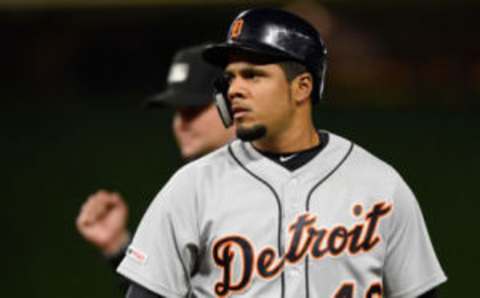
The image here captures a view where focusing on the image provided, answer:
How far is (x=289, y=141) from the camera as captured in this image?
197 cm

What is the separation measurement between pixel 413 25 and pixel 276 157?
4288 millimetres

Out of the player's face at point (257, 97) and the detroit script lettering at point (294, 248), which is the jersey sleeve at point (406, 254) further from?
the player's face at point (257, 97)

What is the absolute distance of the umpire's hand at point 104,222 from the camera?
105 inches

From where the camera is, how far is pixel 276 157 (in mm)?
2000

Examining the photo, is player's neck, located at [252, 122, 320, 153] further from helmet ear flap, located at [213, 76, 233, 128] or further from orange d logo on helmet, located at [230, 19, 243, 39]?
orange d logo on helmet, located at [230, 19, 243, 39]

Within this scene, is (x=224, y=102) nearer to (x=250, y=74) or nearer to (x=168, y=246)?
(x=250, y=74)

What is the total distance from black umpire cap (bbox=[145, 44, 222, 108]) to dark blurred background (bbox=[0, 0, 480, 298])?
267 cm

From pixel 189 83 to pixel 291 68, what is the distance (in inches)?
39.3

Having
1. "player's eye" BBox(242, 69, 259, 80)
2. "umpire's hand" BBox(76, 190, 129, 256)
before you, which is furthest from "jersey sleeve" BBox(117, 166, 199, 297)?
"umpire's hand" BBox(76, 190, 129, 256)

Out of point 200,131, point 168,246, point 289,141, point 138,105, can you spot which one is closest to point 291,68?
point 289,141

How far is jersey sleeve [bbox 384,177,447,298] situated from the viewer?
76.8 inches

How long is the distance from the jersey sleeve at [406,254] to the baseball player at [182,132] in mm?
876

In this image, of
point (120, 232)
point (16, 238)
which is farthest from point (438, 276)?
point (16, 238)

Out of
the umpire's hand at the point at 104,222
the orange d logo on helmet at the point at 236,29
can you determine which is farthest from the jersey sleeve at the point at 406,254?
the umpire's hand at the point at 104,222
